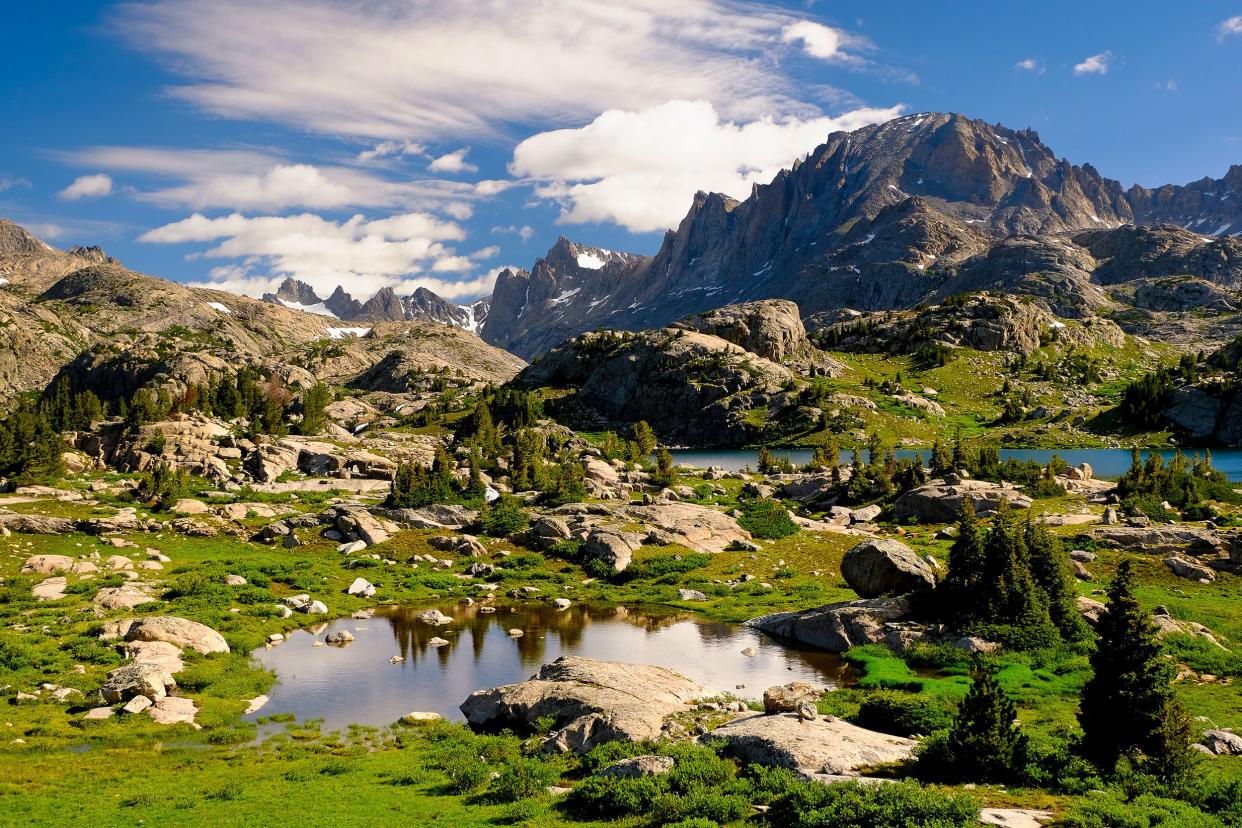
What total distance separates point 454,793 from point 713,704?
1386 centimetres

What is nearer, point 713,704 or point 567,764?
point 567,764

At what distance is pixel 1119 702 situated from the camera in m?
24.3

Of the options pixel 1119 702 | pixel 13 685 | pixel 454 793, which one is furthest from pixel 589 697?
pixel 13 685

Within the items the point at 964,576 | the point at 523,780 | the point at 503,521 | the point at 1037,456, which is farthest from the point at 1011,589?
the point at 1037,456

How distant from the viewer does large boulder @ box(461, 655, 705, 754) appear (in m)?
29.6

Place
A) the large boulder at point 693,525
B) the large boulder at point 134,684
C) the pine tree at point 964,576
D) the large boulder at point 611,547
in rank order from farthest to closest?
the large boulder at point 693,525 < the large boulder at point 611,547 < the pine tree at point 964,576 < the large boulder at point 134,684

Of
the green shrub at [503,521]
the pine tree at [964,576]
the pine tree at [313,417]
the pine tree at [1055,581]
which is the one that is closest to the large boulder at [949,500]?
the pine tree at [1055,581]

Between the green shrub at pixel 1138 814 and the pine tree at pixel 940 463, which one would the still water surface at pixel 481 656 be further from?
the pine tree at pixel 940 463

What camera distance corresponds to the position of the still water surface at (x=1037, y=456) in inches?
5458

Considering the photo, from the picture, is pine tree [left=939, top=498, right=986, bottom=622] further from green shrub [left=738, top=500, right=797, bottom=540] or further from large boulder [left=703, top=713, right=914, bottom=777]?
green shrub [left=738, top=500, right=797, bottom=540]

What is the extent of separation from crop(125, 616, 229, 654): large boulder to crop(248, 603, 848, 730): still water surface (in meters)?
2.70

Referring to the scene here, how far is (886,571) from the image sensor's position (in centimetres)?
4800

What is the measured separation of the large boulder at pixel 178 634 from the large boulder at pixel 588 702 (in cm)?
1703

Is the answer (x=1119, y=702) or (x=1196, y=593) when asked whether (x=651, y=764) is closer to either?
(x=1119, y=702)
